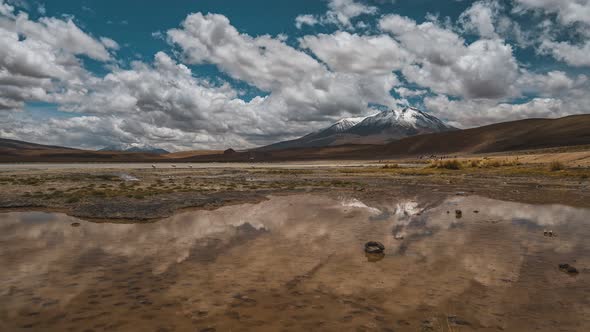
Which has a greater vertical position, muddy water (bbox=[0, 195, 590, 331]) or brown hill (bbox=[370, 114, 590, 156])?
brown hill (bbox=[370, 114, 590, 156])

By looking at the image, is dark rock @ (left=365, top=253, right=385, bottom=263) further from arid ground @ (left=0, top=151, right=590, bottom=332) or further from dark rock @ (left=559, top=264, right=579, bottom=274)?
dark rock @ (left=559, top=264, right=579, bottom=274)

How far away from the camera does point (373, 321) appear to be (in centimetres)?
627

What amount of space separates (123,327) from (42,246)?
7538 mm

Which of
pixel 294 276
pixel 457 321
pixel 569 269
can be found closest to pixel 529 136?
pixel 569 269

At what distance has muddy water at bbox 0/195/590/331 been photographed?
6.35 meters

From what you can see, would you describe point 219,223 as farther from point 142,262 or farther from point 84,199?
point 84,199

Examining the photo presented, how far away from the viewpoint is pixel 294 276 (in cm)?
870

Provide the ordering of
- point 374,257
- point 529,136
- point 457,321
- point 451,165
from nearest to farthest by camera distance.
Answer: point 457,321 < point 374,257 < point 451,165 < point 529,136

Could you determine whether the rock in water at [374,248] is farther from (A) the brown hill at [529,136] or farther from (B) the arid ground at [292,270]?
(A) the brown hill at [529,136]

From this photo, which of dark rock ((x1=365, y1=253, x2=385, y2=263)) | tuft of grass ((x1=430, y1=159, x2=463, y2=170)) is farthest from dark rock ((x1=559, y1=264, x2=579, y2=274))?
tuft of grass ((x1=430, y1=159, x2=463, y2=170))

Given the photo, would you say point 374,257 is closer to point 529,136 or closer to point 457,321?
point 457,321

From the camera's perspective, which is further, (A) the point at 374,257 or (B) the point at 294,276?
(A) the point at 374,257

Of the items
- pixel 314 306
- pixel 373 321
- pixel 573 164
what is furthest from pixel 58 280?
pixel 573 164

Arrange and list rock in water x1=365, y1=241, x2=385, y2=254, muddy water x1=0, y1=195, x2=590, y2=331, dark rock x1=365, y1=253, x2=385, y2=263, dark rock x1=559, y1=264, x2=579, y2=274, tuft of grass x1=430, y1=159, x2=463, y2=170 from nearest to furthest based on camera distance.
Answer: muddy water x1=0, y1=195, x2=590, y2=331 → dark rock x1=559, y1=264, x2=579, y2=274 → dark rock x1=365, y1=253, x2=385, y2=263 → rock in water x1=365, y1=241, x2=385, y2=254 → tuft of grass x1=430, y1=159, x2=463, y2=170
